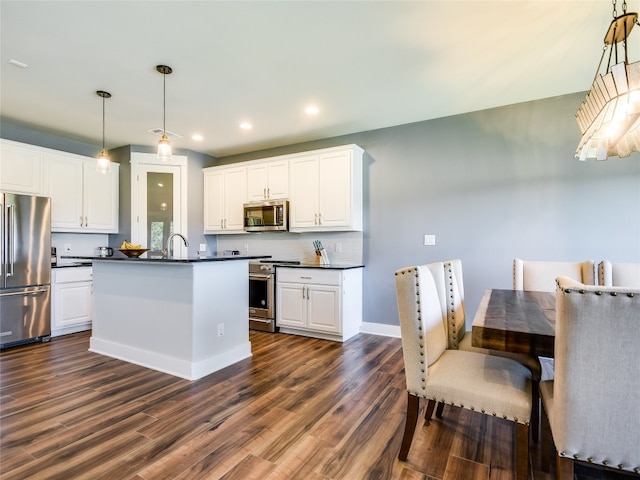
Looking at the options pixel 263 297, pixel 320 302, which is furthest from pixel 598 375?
pixel 263 297

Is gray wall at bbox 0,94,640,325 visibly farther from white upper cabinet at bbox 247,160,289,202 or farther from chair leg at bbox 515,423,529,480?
chair leg at bbox 515,423,529,480

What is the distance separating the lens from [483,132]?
354 cm

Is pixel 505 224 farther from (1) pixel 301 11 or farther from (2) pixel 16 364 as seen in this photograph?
(2) pixel 16 364

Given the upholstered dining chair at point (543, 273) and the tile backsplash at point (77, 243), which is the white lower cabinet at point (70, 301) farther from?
the upholstered dining chair at point (543, 273)

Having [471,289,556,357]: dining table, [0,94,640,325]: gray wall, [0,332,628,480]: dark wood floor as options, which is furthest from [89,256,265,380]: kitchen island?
[471,289,556,357]: dining table

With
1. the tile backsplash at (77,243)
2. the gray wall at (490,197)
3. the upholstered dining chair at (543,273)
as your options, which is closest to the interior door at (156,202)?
the tile backsplash at (77,243)

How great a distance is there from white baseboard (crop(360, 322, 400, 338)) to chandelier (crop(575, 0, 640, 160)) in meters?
2.55

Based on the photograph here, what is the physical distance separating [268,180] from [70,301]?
9.36ft

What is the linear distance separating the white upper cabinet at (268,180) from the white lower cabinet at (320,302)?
1.10 meters

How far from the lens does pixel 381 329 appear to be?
4.04m

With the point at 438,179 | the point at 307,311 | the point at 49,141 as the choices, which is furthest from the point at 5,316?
the point at 438,179

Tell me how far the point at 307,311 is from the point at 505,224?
2355 mm

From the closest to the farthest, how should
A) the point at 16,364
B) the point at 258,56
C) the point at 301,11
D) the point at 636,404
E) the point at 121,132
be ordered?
the point at 636,404 < the point at 301,11 < the point at 258,56 < the point at 16,364 < the point at 121,132

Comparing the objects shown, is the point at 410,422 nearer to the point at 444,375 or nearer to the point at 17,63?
the point at 444,375
